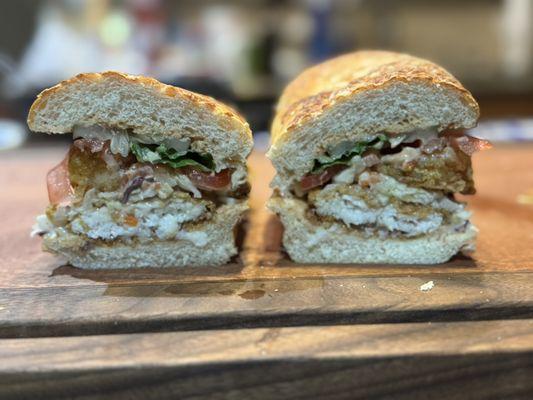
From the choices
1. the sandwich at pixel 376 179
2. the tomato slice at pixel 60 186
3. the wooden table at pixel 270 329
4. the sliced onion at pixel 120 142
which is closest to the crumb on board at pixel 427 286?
the wooden table at pixel 270 329

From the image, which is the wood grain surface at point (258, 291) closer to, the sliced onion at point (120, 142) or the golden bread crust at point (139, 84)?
the sliced onion at point (120, 142)

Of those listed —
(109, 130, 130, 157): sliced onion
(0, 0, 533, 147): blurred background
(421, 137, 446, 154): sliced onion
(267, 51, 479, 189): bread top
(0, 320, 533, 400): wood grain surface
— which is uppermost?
(0, 0, 533, 147): blurred background

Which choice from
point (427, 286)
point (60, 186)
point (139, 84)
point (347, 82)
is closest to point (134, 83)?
point (139, 84)

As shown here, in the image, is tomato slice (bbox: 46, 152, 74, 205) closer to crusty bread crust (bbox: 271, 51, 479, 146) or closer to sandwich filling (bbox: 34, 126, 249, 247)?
sandwich filling (bbox: 34, 126, 249, 247)

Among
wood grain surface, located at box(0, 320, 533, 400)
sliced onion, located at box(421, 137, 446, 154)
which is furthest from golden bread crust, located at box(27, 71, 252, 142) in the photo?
wood grain surface, located at box(0, 320, 533, 400)

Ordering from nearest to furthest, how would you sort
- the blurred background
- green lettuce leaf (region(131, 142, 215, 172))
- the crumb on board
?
the crumb on board → green lettuce leaf (region(131, 142, 215, 172)) → the blurred background

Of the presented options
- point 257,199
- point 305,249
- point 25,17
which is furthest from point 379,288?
point 25,17

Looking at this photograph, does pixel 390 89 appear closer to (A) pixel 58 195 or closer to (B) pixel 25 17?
(A) pixel 58 195
